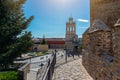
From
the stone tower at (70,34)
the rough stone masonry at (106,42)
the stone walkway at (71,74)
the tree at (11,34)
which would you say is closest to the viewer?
the rough stone masonry at (106,42)

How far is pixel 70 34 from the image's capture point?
31578mm

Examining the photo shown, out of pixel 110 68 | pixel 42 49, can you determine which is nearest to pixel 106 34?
pixel 110 68

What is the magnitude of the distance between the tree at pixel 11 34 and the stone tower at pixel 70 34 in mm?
19240

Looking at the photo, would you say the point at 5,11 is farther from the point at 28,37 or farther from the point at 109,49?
the point at 109,49

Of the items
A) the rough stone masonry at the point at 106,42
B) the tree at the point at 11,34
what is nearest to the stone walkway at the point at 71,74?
the rough stone masonry at the point at 106,42

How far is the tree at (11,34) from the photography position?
9625 millimetres

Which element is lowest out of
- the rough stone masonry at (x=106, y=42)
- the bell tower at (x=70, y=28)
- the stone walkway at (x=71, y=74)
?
the stone walkway at (x=71, y=74)

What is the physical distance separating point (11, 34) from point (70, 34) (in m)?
22.2

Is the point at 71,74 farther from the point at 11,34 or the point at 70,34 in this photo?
the point at 70,34

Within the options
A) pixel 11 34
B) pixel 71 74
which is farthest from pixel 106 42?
pixel 11 34

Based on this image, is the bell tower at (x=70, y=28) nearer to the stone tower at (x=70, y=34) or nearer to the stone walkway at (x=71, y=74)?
the stone tower at (x=70, y=34)

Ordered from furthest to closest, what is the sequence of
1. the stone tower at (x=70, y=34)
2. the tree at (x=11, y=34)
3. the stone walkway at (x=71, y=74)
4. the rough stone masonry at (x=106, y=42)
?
the stone tower at (x=70, y=34), the tree at (x=11, y=34), the stone walkway at (x=71, y=74), the rough stone masonry at (x=106, y=42)

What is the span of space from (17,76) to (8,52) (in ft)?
7.24

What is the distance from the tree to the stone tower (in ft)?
63.1
